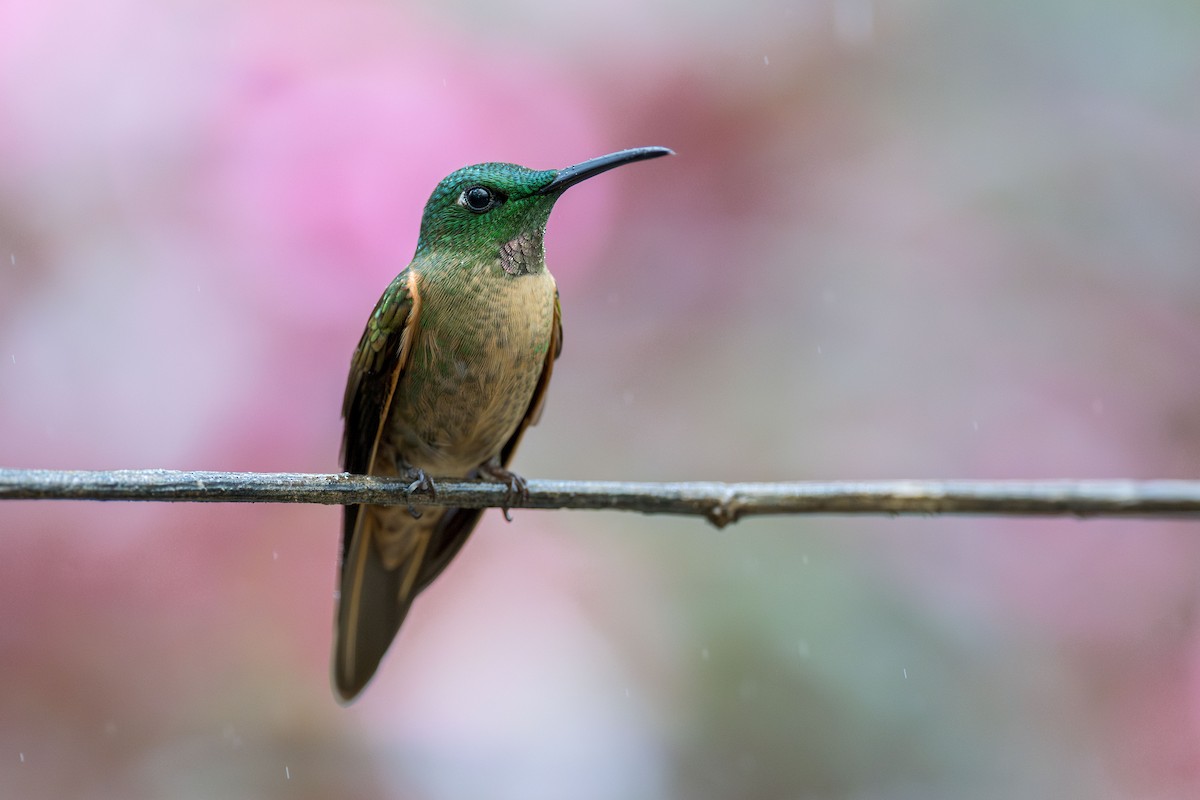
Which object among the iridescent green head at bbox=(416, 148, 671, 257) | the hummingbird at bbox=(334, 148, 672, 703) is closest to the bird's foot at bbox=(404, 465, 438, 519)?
the hummingbird at bbox=(334, 148, 672, 703)

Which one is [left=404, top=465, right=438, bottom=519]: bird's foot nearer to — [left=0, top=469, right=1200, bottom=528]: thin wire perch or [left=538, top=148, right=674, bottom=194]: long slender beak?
[left=0, top=469, right=1200, bottom=528]: thin wire perch

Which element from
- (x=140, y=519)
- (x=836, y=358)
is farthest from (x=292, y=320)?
(x=836, y=358)

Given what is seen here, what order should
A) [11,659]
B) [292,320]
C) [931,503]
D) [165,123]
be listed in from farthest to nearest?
1. [165,123]
2. [292,320]
3. [11,659]
4. [931,503]

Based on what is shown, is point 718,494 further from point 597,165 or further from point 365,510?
point 365,510

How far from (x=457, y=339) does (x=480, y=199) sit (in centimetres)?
29

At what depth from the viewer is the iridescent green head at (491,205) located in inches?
82.7

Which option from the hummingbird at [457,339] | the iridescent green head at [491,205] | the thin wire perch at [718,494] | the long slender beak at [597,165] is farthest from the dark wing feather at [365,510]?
the long slender beak at [597,165]

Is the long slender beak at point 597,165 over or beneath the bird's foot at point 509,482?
over

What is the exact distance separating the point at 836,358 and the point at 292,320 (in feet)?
5.00

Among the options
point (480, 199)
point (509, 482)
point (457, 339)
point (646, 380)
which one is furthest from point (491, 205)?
point (646, 380)

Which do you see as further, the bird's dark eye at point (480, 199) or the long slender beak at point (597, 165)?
the bird's dark eye at point (480, 199)

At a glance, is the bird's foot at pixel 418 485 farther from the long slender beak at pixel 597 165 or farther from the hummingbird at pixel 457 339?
the long slender beak at pixel 597 165

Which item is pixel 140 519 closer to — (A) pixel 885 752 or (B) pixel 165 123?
(B) pixel 165 123

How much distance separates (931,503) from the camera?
1503mm
